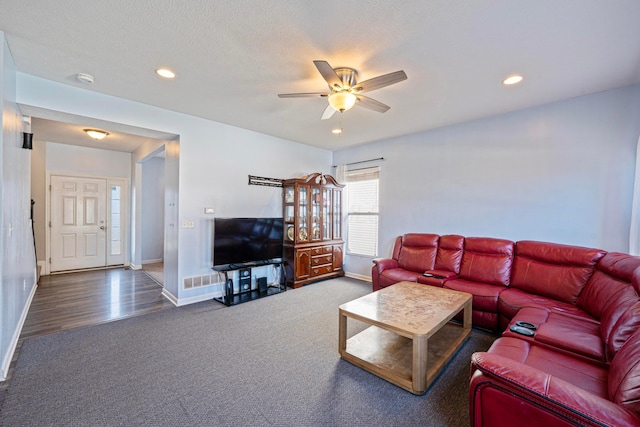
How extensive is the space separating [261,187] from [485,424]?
164 inches

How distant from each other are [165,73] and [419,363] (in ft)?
11.4

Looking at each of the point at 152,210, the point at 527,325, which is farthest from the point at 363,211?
the point at 152,210

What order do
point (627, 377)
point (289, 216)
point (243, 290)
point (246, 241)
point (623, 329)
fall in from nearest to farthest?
point (627, 377) < point (623, 329) < point (246, 241) < point (243, 290) < point (289, 216)

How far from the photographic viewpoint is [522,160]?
11.4 ft

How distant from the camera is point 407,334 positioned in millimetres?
1986

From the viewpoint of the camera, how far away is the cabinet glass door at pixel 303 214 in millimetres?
4836

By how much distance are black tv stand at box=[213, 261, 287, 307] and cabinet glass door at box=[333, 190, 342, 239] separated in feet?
4.55

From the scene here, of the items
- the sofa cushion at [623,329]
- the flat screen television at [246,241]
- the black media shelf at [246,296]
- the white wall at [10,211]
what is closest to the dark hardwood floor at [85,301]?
the white wall at [10,211]

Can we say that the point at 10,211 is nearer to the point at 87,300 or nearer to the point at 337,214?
the point at 87,300

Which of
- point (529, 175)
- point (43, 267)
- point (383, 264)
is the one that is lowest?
point (43, 267)

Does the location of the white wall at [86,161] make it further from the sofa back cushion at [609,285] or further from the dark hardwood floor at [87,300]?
the sofa back cushion at [609,285]

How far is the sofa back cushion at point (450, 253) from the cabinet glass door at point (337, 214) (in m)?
2.06

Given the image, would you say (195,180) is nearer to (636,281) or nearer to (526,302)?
(526,302)

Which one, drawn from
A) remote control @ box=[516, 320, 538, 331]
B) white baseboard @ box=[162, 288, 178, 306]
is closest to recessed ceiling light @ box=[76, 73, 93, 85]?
white baseboard @ box=[162, 288, 178, 306]
